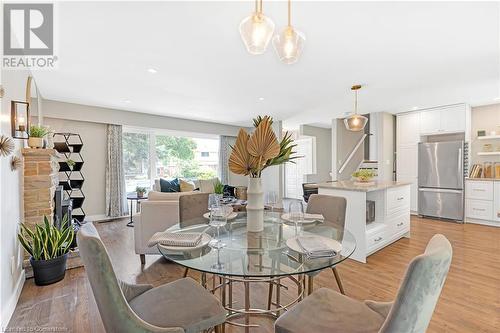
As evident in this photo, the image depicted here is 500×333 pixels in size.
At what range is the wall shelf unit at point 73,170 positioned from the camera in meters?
4.85

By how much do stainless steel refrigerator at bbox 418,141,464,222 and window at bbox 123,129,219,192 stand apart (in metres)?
5.32

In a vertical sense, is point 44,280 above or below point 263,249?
below

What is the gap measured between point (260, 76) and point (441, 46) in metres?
2.02

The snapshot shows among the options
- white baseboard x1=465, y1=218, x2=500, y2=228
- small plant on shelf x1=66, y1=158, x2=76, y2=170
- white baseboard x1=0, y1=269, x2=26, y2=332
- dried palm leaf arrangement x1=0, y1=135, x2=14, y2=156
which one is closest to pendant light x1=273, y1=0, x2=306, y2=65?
dried palm leaf arrangement x1=0, y1=135, x2=14, y2=156

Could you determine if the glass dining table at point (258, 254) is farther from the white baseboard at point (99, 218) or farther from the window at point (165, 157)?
the window at point (165, 157)

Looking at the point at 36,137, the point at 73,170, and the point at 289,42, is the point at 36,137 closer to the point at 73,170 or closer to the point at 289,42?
the point at 73,170

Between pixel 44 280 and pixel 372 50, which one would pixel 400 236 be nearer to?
pixel 372 50

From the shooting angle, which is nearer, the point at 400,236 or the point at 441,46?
the point at 441,46

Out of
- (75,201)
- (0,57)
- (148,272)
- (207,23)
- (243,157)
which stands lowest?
(148,272)

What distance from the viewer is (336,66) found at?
119 inches

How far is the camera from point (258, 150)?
167cm

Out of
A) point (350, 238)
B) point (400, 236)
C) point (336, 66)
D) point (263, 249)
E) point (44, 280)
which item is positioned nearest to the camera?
point (263, 249)

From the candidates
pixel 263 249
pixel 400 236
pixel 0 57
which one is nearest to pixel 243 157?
pixel 263 249

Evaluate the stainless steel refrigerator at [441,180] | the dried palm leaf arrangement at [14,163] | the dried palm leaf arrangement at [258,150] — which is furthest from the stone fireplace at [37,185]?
the stainless steel refrigerator at [441,180]
